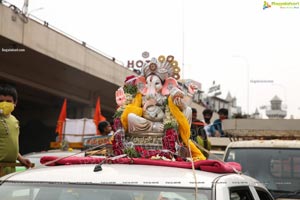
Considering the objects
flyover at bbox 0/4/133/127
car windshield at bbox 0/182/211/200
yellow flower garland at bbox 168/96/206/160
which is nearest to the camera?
car windshield at bbox 0/182/211/200

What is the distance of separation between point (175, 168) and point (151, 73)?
216 centimetres

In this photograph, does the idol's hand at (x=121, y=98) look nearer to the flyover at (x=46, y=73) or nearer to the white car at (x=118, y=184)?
the white car at (x=118, y=184)

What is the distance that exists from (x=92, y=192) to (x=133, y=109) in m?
2.25

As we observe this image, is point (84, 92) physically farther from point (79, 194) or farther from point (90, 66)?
point (79, 194)

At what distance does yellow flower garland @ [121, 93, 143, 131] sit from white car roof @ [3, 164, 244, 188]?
1737 millimetres

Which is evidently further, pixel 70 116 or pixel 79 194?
pixel 70 116

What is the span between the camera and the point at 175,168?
3.52 m

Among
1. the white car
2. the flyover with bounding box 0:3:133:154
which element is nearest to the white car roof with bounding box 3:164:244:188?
the white car

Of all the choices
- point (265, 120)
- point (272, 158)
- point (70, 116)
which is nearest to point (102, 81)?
point (70, 116)

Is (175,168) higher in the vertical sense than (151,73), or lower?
lower

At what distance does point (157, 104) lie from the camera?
5387mm

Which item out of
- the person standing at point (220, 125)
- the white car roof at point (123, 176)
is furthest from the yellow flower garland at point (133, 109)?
the person standing at point (220, 125)

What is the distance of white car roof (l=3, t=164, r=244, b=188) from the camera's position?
3.08 meters

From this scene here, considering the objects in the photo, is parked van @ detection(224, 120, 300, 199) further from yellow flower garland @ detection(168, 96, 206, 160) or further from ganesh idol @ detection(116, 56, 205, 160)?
Result: ganesh idol @ detection(116, 56, 205, 160)
